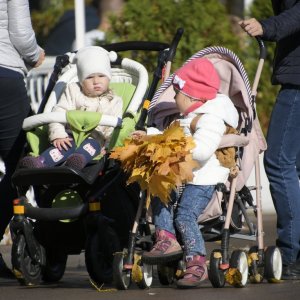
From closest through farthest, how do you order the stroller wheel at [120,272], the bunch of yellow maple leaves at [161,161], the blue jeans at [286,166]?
the bunch of yellow maple leaves at [161,161] < the stroller wheel at [120,272] < the blue jeans at [286,166]

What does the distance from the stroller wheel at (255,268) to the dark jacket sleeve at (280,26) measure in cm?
128

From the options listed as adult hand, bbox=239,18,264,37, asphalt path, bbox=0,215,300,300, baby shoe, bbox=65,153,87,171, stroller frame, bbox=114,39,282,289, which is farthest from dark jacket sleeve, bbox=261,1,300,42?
asphalt path, bbox=0,215,300,300

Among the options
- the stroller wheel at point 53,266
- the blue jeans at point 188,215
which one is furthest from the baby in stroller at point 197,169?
the stroller wheel at point 53,266

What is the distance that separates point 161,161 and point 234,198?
2.16 ft

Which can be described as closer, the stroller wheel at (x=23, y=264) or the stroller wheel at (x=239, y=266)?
the stroller wheel at (x=239, y=266)

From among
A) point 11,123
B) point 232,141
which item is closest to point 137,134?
point 232,141

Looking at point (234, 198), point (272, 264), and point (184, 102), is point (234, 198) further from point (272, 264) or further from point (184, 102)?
point (184, 102)

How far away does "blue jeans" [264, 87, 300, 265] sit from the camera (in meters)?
8.77

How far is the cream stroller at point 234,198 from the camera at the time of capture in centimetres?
820

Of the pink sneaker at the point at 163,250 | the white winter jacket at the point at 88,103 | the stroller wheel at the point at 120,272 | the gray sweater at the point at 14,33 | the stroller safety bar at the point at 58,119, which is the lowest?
the stroller wheel at the point at 120,272

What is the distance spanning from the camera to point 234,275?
26.7 ft

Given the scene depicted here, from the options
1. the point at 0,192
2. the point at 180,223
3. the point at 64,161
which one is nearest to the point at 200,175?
the point at 180,223

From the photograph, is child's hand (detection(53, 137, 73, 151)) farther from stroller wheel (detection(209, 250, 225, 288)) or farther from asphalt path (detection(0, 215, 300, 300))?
stroller wheel (detection(209, 250, 225, 288))

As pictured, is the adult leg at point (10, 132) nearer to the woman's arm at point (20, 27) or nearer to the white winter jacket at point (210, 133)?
the woman's arm at point (20, 27)
